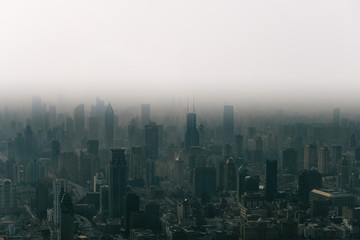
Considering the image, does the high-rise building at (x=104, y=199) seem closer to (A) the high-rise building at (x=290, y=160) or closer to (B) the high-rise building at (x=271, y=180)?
(B) the high-rise building at (x=271, y=180)

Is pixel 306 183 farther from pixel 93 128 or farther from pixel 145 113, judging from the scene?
pixel 93 128

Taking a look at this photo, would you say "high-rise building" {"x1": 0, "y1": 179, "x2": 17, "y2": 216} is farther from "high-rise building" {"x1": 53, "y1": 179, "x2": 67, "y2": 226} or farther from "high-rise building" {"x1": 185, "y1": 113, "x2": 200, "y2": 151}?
"high-rise building" {"x1": 185, "y1": 113, "x2": 200, "y2": 151}

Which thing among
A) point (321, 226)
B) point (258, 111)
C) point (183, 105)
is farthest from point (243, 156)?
point (321, 226)

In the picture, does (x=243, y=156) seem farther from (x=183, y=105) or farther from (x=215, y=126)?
(x=183, y=105)

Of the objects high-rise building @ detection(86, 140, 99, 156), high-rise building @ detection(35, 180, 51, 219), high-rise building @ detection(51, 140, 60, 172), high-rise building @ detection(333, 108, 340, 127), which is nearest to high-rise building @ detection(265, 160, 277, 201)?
high-rise building @ detection(333, 108, 340, 127)

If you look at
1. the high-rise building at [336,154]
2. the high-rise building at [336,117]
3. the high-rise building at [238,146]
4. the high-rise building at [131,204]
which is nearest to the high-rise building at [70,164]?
the high-rise building at [131,204]

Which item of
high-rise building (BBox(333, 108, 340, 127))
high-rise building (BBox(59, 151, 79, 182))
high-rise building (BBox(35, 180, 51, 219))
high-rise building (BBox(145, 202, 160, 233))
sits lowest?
high-rise building (BBox(145, 202, 160, 233))

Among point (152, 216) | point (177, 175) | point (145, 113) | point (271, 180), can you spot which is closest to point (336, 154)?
point (271, 180)
